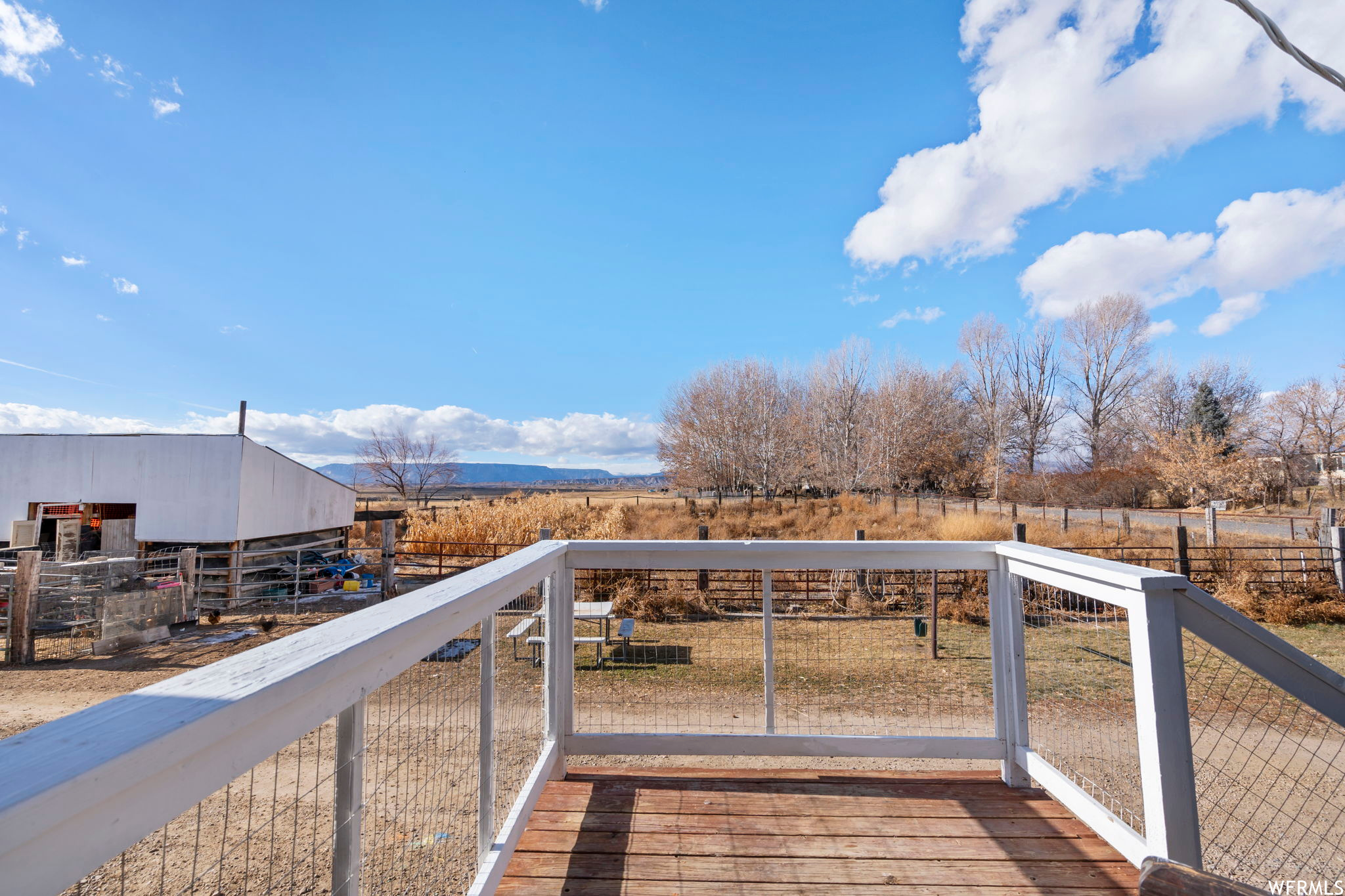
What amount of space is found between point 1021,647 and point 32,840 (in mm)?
3198

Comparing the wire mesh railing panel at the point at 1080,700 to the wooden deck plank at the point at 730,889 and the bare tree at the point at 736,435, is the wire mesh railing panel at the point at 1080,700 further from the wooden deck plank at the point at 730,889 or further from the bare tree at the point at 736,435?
the bare tree at the point at 736,435

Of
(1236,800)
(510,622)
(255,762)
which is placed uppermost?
(255,762)

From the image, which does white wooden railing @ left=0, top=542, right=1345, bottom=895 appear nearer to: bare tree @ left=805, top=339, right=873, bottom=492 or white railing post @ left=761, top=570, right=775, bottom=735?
white railing post @ left=761, top=570, right=775, bottom=735

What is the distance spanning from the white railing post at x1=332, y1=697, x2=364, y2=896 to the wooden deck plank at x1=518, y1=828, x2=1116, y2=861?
1322mm

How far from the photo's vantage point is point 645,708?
5680 mm

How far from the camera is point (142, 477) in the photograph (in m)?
12.4

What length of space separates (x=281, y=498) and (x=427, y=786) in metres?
14.4

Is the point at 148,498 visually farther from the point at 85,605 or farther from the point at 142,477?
the point at 85,605

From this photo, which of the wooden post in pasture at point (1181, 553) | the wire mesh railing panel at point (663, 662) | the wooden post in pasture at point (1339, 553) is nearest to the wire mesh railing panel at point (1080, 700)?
the wire mesh railing panel at point (663, 662)

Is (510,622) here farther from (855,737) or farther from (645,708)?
(645,708)

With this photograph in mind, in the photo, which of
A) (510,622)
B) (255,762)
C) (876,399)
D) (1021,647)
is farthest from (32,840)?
(876,399)

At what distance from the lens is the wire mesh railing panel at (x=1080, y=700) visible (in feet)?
10.5

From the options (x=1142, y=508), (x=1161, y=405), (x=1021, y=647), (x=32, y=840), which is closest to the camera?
(x=32, y=840)

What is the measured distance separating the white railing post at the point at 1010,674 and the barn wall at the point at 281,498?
1393 centimetres
